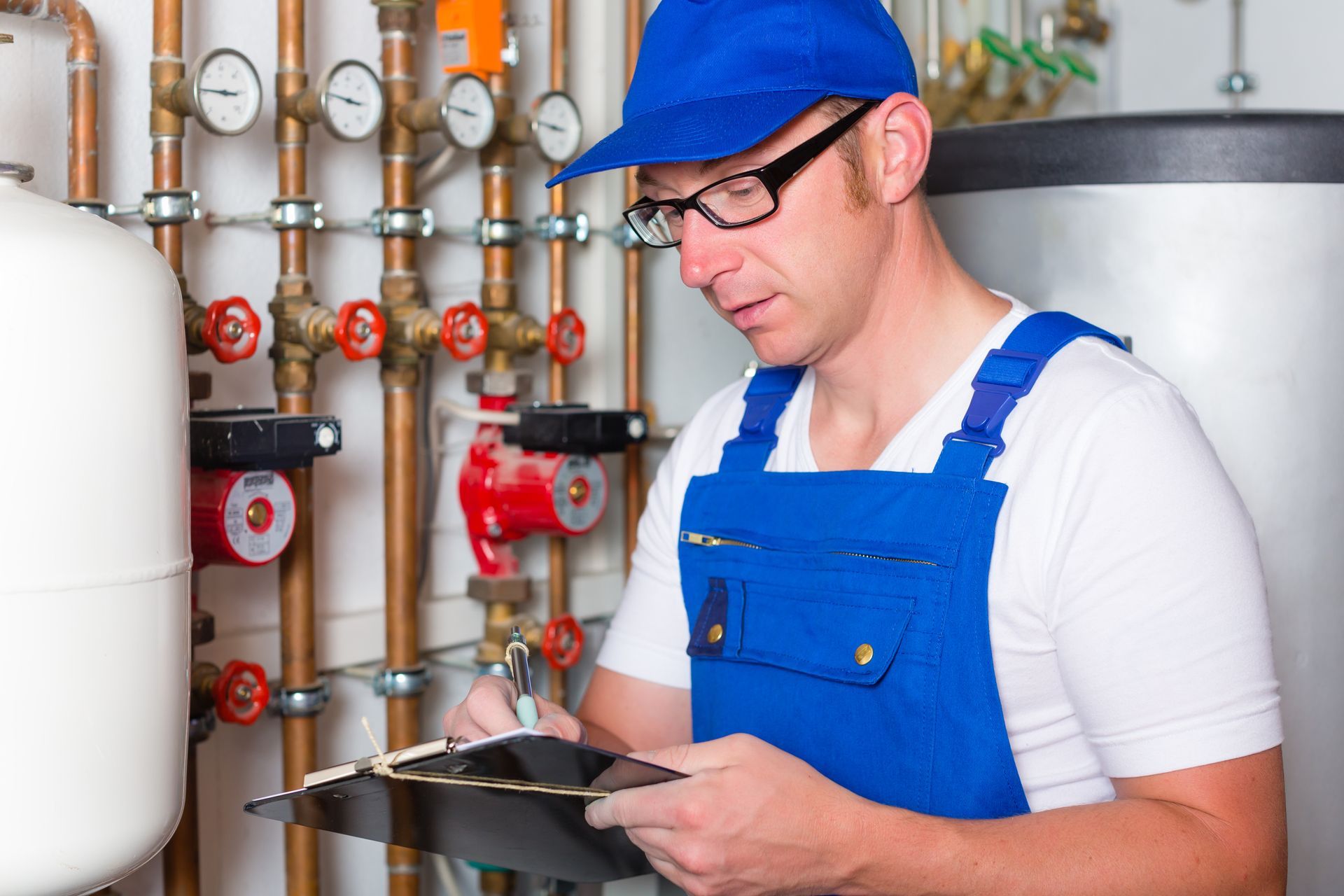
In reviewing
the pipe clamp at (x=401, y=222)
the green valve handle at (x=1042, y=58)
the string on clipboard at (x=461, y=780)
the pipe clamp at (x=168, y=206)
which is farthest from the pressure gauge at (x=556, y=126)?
the green valve handle at (x=1042, y=58)

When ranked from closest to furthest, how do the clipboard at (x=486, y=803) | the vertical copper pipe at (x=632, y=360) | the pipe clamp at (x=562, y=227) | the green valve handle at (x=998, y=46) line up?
the clipboard at (x=486, y=803) < the pipe clamp at (x=562, y=227) < the vertical copper pipe at (x=632, y=360) < the green valve handle at (x=998, y=46)

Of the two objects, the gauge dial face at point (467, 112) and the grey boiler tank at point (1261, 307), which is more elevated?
the gauge dial face at point (467, 112)

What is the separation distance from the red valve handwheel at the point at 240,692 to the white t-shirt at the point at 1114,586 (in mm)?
647

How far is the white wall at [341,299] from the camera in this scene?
3.98 feet

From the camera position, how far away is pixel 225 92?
3.82 ft

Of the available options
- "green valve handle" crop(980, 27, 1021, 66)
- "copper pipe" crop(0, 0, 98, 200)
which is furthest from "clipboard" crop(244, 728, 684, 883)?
"green valve handle" crop(980, 27, 1021, 66)

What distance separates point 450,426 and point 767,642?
638 millimetres

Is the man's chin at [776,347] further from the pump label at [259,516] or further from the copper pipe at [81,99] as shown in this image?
the copper pipe at [81,99]

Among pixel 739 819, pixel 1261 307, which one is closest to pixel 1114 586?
pixel 739 819

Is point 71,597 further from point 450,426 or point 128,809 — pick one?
point 450,426

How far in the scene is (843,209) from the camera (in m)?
0.95

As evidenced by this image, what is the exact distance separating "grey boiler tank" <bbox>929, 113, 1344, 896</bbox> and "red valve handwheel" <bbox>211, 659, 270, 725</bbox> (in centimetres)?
85

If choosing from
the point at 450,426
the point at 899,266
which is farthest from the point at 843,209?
the point at 450,426

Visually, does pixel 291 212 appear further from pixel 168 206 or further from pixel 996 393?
pixel 996 393
